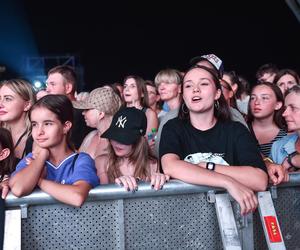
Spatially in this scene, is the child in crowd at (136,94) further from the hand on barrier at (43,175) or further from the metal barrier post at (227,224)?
the metal barrier post at (227,224)

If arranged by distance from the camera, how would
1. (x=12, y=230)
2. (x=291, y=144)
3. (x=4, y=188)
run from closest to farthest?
(x=12, y=230)
(x=4, y=188)
(x=291, y=144)

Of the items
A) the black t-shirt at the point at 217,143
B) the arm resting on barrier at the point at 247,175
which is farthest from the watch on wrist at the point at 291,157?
the arm resting on barrier at the point at 247,175

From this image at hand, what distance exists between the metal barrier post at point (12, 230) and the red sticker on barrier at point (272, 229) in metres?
1.03

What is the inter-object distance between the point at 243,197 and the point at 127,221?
0.51 meters

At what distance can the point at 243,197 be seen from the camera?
7.00 ft

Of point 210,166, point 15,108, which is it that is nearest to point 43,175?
point 210,166

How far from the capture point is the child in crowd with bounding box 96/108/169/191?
2.80 m

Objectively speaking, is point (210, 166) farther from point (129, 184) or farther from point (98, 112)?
point (98, 112)

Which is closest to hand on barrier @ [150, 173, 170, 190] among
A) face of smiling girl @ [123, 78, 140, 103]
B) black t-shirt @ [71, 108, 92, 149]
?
black t-shirt @ [71, 108, 92, 149]

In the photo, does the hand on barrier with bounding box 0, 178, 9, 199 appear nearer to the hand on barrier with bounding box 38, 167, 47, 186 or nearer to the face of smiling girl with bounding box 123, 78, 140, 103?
the hand on barrier with bounding box 38, 167, 47, 186

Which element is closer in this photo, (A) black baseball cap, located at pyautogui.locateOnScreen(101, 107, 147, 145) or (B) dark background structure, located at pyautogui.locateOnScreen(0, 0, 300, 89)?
(A) black baseball cap, located at pyautogui.locateOnScreen(101, 107, 147, 145)

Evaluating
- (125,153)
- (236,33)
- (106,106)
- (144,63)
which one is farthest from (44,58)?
(125,153)

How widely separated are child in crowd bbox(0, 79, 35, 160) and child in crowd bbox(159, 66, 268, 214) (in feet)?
4.00

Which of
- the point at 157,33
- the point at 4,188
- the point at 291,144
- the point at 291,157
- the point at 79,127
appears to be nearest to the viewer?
the point at 4,188
